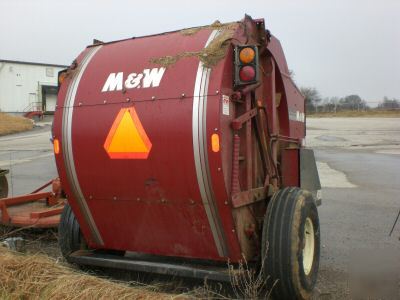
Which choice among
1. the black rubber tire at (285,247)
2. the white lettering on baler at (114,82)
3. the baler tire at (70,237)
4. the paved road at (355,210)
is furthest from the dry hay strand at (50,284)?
the paved road at (355,210)

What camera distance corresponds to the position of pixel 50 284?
3.96 meters

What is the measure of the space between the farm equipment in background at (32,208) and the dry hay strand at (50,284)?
64.3 inches

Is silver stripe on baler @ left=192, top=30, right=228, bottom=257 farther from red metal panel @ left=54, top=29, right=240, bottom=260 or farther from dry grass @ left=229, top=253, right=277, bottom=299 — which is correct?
dry grass @ left=229, top=253, right=277, bottom=299

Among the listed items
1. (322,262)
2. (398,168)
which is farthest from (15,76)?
(322,262)

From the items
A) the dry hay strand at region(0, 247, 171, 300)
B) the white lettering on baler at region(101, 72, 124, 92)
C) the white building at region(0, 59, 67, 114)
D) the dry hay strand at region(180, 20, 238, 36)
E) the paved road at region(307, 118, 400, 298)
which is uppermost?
the white building at region(0, 59, 67, 114)

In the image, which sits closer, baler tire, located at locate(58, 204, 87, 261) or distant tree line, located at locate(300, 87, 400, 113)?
baler tire, located at locate(58, 204, 87, 261)

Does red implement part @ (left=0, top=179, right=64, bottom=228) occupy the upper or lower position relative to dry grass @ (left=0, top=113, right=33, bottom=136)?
lower

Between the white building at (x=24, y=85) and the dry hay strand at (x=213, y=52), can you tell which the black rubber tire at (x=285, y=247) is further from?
the white building at (x=24, y=85)

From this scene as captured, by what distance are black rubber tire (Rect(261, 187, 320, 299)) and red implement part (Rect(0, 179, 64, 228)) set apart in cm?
320

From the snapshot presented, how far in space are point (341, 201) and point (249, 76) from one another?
6.61 metres

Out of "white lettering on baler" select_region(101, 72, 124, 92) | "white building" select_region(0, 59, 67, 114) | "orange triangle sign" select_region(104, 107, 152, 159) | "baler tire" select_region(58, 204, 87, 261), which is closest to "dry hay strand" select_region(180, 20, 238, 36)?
"white lettering on baler" select_region(101, 72, 124, 92)

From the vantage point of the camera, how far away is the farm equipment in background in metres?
6.12

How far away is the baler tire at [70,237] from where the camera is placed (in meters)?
4.85

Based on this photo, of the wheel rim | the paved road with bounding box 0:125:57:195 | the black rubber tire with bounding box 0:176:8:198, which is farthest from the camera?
the paved road with bounding box 0:125:57:195
